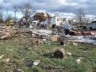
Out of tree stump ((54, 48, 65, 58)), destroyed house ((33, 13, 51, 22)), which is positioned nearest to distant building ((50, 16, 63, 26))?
destroyed house ((33, 13, 51, 22))


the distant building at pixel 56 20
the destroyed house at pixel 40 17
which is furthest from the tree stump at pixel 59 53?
the destroyed house at pixel 40 17

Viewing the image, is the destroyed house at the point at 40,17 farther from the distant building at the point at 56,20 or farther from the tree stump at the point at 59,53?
the tree stump at the point at 59,53

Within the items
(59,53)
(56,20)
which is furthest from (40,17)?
(59,53)

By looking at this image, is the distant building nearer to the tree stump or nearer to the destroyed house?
the destroyed house

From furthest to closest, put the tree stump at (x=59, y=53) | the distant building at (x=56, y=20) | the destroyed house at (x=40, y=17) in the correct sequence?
the destroyed house at (x=40, y=17) → the distant building at (x=56, y=20) → the tree stump at (x=59, y=53)

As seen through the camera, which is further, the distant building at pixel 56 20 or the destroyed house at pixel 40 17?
the destroyed house at pixel 40 17

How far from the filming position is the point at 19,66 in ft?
32.8

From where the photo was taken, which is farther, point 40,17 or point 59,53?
point 40,17

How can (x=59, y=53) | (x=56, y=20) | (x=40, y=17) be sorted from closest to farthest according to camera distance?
(x=59, y=53), (x=56, y=20), (x=40, y=17)

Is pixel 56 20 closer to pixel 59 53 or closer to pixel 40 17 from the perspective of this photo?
pixel 40 17

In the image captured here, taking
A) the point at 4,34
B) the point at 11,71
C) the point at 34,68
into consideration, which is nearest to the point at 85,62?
the point at 34,68

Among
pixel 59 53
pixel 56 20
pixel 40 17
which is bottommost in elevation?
pixel 56 20

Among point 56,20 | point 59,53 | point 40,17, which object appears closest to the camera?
point 59,53

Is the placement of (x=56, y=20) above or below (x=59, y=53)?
below
